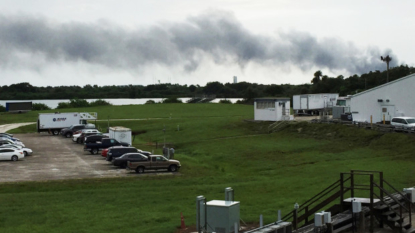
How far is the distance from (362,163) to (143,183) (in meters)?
17.7

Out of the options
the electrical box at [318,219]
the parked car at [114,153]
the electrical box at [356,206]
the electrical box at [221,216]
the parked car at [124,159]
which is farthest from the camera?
the parked car at [114,153]

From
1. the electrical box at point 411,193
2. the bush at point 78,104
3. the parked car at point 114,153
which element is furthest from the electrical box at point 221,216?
the bush at point 78,104

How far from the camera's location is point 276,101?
6838 centimetres

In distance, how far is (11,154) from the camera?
47.1 m

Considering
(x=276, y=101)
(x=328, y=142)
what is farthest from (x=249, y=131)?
(x=328, y=142)

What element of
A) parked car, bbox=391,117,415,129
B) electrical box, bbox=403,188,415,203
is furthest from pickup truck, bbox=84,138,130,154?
electrical box, bbox=403,188,415,203

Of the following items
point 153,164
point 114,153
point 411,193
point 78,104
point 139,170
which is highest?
point 78,104

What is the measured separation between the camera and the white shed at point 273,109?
68.7 meters

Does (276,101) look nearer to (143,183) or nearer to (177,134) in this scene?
(177,134)

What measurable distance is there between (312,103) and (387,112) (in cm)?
2271

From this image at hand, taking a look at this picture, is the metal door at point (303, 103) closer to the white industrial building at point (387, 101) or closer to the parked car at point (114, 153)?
the white industrial building at point (387, 101)

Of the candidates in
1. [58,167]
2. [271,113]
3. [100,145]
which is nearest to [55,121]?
[100,145]

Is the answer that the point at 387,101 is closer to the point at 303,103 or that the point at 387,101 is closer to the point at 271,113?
the point at 271,113

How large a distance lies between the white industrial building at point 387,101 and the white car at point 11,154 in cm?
3929
